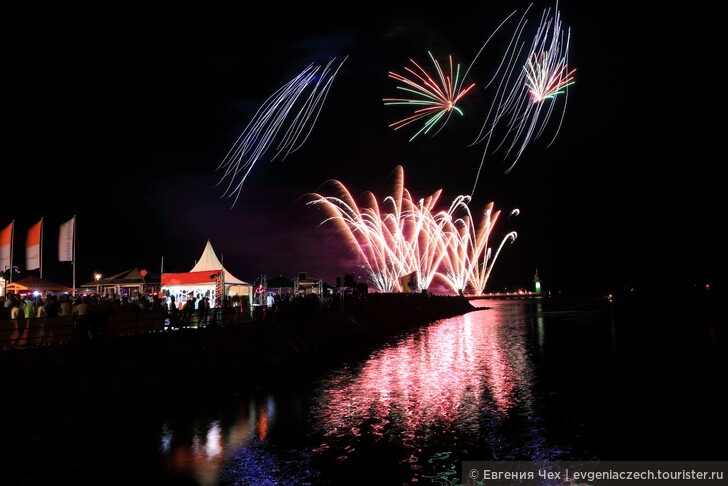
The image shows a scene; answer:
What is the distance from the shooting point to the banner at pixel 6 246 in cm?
3509

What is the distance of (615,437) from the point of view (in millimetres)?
14648

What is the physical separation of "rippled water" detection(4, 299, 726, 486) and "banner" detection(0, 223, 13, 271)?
68.4 ft

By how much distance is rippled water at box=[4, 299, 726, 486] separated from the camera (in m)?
12.4

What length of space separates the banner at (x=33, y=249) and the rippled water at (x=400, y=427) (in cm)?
1960

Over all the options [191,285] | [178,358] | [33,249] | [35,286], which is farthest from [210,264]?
[178,358]

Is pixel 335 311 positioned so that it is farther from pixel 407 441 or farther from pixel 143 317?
pixel 407 441

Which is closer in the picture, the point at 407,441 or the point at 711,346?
the point at 407,441

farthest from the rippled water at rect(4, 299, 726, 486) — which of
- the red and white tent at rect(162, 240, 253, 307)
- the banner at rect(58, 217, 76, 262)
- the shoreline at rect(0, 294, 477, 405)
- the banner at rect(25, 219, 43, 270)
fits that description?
the banner at rect(25, 219, 43, 270)

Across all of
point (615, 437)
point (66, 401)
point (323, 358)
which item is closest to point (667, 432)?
point (615, 437)

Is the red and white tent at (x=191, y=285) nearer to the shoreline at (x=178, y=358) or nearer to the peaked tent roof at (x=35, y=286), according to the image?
the shoreline at (x=178, y=358)

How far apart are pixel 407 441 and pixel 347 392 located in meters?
7.55

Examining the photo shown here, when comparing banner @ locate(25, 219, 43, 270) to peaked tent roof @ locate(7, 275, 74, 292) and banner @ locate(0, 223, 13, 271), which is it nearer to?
banner @ locate(0, 223, 13, 271)

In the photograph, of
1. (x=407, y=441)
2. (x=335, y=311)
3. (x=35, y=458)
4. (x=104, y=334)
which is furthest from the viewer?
(x=335, y=311)

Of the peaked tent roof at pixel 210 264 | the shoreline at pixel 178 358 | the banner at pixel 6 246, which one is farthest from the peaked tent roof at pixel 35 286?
the peaked tent roof at pixel 210 264
